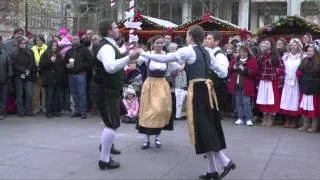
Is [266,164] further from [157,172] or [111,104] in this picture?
[111,104]

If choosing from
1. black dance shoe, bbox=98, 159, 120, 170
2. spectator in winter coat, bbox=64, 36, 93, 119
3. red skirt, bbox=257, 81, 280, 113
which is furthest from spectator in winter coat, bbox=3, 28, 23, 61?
black dance shoe, bbox=98, 159, 120, 170

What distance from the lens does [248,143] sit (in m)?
9.41

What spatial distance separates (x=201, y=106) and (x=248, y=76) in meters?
5.17

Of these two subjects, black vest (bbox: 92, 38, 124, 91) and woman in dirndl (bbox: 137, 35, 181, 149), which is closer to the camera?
black vest (bbox: 92, 38, 124, 91)

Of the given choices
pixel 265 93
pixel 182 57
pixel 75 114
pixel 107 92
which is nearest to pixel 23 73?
pixel 75 114

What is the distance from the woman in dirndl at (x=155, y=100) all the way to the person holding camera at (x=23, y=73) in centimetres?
474

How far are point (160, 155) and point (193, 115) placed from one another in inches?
68.0

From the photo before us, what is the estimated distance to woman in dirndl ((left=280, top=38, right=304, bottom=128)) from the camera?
11.1m

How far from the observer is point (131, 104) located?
12.1 m

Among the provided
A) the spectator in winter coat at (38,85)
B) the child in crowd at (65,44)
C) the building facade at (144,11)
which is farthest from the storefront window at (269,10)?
the spectator in winter coat at (38,85)

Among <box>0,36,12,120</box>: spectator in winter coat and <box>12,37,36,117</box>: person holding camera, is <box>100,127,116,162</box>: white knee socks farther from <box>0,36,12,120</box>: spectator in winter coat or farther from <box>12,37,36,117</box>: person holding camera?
<box>12,37,36,117</box>: person holding camera

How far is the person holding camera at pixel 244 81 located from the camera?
11586mm

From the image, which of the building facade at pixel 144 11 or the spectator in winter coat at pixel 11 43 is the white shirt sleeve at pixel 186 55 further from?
the building facade at pixel 144 11

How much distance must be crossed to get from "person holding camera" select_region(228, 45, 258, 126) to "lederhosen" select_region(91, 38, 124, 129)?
497cm
